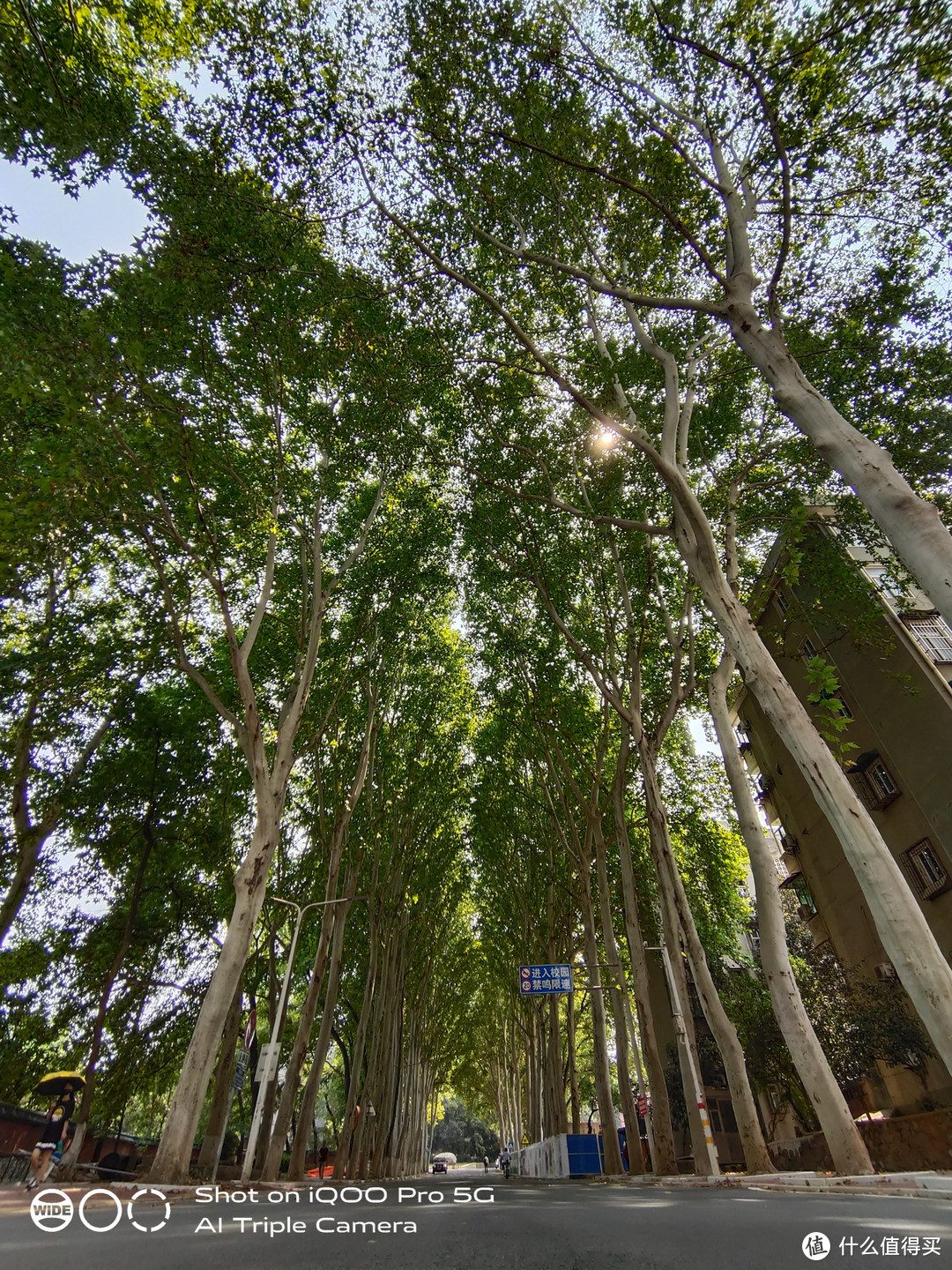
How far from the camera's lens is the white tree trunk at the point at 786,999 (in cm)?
683

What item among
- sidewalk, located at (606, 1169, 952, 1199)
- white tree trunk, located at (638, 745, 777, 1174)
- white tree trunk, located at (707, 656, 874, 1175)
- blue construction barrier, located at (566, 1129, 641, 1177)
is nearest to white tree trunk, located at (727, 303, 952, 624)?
white tree trunk, located at (707, 656, 874, 1175)

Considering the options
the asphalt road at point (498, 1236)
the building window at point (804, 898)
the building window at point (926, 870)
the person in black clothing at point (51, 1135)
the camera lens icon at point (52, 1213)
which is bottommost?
the asphalt road at point (498, 1236)

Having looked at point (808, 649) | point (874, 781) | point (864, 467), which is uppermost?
point (808, 649)

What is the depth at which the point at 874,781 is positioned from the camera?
18.6 metres

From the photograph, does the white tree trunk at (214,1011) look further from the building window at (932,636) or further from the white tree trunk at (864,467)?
the building window at (932,636)

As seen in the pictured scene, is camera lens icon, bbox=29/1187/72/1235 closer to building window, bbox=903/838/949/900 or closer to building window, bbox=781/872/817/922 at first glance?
building window, bbox=903/838/949/900

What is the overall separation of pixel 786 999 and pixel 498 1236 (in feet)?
17.4

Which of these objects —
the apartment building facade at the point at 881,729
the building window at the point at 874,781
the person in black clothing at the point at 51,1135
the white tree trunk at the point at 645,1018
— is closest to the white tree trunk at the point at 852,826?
the apartment building facade at the point at 881,729

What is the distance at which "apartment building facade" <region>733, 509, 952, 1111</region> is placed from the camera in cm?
1442

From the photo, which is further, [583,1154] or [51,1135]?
[583,1154]

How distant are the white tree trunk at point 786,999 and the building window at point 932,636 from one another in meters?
11.1

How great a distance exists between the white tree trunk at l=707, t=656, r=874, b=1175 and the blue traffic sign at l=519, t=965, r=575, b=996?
9.59 metres

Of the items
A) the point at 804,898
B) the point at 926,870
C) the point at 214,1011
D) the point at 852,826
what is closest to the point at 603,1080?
the point at 926,870

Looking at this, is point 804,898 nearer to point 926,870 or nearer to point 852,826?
point 926,870
